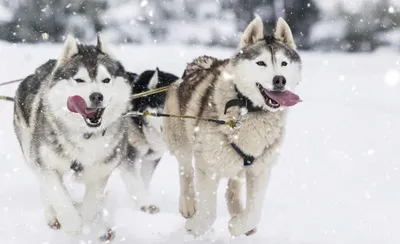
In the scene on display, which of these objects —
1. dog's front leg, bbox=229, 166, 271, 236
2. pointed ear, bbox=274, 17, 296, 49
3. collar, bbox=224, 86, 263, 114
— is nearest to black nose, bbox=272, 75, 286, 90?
collar, bbox=224, 86, 263, 114

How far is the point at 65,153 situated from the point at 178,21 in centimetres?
1476

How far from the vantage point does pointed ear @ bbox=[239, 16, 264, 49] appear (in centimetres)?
363

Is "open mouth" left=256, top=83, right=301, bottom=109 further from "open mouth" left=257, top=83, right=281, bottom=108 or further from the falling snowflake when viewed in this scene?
the falling snowflake

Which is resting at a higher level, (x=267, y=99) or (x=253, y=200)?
(x=267, y=99)

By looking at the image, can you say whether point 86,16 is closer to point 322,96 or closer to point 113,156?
point 322,96

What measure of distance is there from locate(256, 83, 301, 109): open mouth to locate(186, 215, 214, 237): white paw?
891 mm

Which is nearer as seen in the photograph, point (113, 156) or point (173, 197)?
point (113, 156)

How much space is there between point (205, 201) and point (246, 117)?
60 cm

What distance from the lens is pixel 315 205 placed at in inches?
191

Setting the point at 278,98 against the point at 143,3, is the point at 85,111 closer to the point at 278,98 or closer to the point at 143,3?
the point at 278,98

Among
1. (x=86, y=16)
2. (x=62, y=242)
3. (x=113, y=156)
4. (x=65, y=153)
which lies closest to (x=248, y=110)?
(x=113, y=156)

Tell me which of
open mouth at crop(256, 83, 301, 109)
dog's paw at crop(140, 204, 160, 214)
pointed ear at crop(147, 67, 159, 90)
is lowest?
dog's paw at crop(140, 204, 160, 214)

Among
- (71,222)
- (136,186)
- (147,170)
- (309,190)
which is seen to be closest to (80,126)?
(71,222)

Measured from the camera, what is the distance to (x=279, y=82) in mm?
3387
